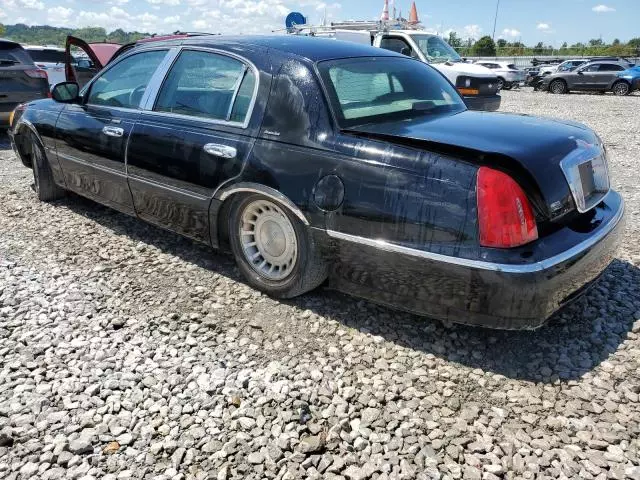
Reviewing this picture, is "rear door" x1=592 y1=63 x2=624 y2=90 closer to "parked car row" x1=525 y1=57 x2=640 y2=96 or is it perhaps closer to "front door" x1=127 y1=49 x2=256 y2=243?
"parked car row" x1=525 y1=57 x2=640 y2=96

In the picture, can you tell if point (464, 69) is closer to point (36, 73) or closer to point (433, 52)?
point (433, 52)

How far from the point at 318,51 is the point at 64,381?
2416 millimetres

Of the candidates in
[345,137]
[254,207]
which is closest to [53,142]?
[254,207]

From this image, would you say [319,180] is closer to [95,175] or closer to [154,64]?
[154,64]

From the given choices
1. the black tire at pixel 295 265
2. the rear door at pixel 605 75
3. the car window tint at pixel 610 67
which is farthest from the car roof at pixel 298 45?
the car window tint at pixel 610 67

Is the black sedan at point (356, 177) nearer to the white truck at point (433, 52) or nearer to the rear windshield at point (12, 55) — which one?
the rear windshield at point (12, 55)

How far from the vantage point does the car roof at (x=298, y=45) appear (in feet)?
11.0

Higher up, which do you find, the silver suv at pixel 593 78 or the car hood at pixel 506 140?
the car hood at pixel 506 140

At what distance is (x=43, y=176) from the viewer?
525 centimetres

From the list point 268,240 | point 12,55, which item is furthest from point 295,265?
point 12,55

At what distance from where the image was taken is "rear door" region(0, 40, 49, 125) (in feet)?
27.7

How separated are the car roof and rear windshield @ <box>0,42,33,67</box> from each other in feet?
20.9

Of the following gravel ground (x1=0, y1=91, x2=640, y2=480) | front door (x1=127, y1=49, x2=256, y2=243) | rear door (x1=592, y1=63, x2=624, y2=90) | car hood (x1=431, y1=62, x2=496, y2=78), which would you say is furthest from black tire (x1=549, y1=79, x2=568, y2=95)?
front door (x1=127, y1=49, x2=256, y2=243)

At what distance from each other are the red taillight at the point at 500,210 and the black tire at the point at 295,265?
955mm
